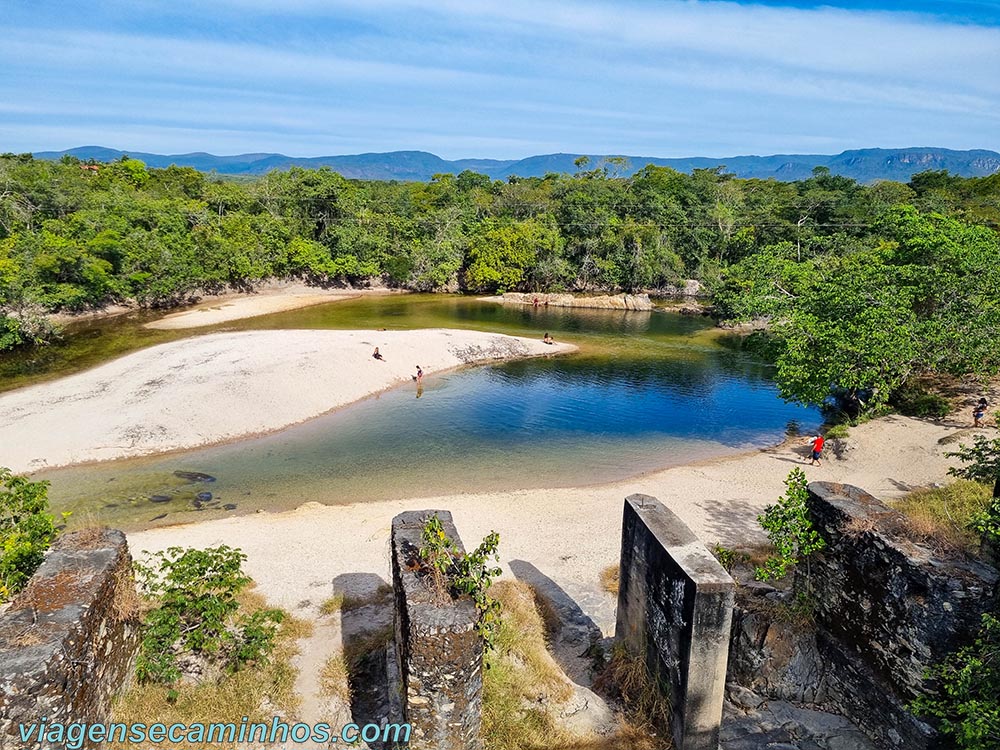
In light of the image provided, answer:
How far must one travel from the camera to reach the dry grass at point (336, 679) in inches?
404

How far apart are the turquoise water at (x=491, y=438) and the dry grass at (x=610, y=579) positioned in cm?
729

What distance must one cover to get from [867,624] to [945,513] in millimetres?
6457

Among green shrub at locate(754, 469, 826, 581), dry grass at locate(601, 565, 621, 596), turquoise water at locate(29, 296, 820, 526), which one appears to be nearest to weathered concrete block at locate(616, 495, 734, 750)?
green shrub at locate(754, 469, 826, 581)

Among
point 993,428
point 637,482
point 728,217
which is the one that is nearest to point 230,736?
point 637,482

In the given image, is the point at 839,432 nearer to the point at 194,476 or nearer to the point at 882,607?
the point at 882,607

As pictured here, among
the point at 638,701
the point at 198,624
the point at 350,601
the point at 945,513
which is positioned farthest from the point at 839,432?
the point at 198,624

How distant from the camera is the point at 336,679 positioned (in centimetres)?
1061

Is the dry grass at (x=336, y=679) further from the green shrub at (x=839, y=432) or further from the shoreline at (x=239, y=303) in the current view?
the shoreline at (x=239, y=303)

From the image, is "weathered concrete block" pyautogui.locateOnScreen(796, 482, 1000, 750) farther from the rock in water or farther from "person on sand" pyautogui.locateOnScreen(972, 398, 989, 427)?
the rock in water

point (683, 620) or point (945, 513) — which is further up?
point (683, 620)

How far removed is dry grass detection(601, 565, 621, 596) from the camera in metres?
15.0

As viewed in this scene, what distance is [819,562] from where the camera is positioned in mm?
11016

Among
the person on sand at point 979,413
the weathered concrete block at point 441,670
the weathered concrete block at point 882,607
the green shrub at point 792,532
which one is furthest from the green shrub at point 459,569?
the person on sand at point 979,413

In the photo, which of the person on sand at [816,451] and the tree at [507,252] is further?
the tree at [507,252]
